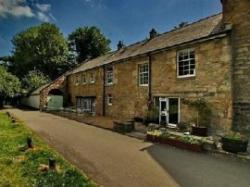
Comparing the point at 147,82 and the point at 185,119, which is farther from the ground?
the point at 147,82

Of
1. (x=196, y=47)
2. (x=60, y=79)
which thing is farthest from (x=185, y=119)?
(x=60, y=79)

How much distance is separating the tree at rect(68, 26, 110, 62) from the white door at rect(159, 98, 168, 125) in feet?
135

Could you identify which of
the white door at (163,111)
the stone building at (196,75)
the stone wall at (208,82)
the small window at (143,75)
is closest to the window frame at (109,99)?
the stone building at (196,75)

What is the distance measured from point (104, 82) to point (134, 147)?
1547cm

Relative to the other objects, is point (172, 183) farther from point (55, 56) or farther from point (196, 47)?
point (55, 56)

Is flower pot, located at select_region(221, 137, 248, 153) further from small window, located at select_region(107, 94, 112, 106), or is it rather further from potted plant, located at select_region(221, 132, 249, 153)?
small window, located at select_region(107, 94, 112, 106)

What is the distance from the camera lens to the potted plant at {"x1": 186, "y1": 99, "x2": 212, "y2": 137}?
13815mm

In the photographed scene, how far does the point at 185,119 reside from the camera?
15.7 metres

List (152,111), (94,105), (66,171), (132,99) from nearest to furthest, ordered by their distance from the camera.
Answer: (66,171) < (152,111) < (132,99) < (94,105)

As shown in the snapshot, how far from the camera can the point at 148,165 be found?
28.0ft

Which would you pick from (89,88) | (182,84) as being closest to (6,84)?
(89,88)

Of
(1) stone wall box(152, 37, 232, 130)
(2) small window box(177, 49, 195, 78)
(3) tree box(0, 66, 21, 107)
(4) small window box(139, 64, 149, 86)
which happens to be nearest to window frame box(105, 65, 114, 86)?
(4) small window box(139, 64, 149, 86)

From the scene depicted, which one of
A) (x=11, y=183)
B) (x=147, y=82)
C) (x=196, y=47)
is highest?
(x=196, y=47)

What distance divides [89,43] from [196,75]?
45210mm
